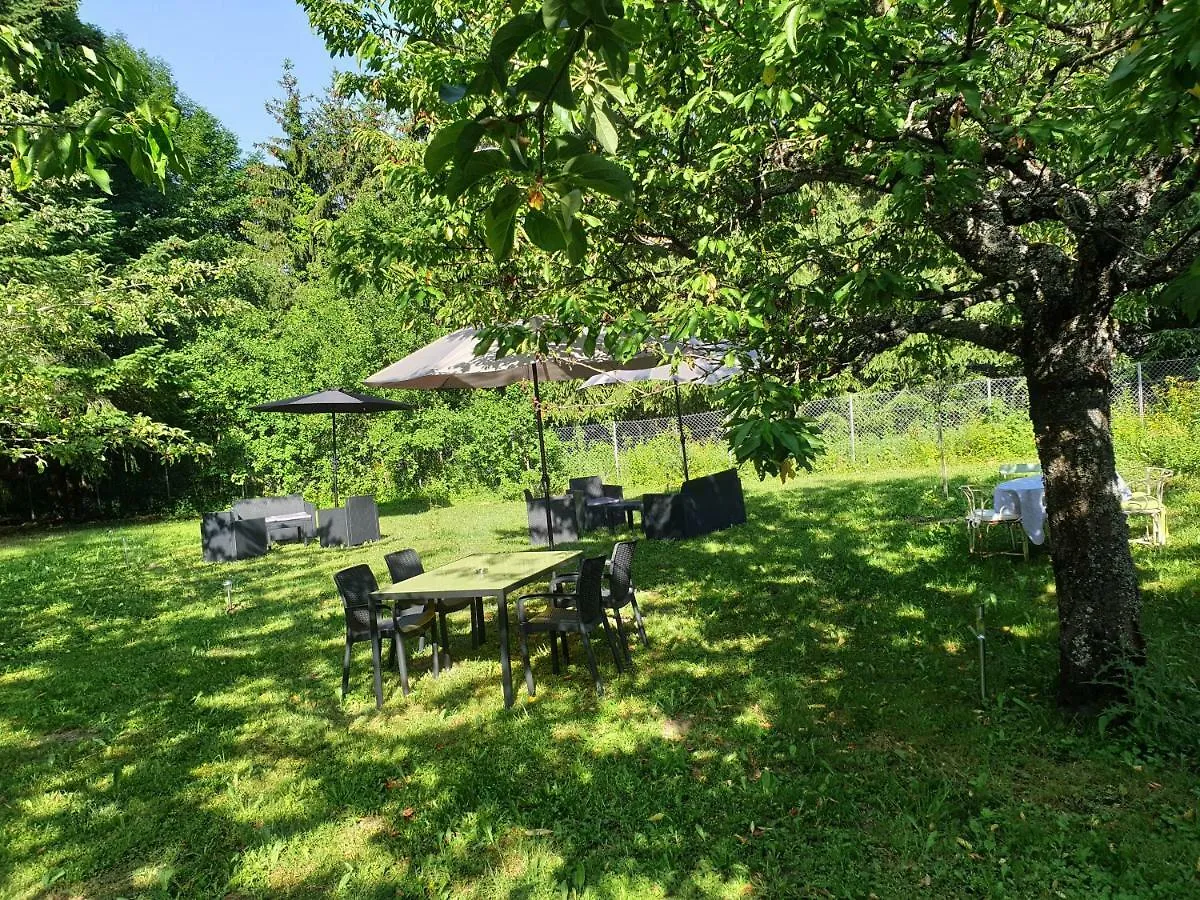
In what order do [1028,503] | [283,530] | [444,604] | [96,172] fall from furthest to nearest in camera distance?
[283,530], [1028,503], [444,604], [96,172]

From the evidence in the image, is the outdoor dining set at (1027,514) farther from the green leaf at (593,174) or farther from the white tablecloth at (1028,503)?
the green leaf at (593,174)

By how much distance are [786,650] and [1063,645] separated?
1797 millimetres

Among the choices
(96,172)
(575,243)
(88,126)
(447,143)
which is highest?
(88,126)

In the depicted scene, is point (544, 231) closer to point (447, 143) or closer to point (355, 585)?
point (447, 143)

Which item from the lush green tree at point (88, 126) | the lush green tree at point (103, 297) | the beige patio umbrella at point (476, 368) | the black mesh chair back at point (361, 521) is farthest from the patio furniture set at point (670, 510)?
the lush green tree at point (88, 126)

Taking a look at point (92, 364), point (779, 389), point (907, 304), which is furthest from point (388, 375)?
point (92, 364)

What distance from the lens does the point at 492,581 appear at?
16.3 feet

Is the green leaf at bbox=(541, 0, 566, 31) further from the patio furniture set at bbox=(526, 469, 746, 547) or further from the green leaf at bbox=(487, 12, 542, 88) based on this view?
the patio furniture set at bbox=(526, 469, 746, 547)

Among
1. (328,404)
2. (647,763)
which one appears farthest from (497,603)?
(328,404)

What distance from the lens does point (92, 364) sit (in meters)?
16.4

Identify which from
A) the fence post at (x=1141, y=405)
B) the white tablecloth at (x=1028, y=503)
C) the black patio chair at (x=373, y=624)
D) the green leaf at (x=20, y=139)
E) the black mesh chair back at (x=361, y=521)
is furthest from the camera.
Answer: the fence post at (x=1141, y=405)

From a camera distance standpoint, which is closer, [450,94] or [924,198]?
[450,94]

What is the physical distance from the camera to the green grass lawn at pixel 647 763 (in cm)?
297

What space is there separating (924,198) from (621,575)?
10.3 ft
